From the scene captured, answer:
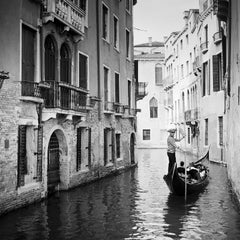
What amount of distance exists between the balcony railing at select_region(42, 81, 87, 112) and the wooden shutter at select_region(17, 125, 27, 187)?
44.6 inches

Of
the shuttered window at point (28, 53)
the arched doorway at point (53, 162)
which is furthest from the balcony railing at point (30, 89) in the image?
the arched doorway at point (53, 162)

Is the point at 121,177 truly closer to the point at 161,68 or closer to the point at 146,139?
the point at 146,139

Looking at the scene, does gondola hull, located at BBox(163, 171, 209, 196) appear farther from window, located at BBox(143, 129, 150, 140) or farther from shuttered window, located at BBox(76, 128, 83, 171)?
window, located at BBox(143, 129, 150, 140)

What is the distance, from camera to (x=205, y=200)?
11414mm

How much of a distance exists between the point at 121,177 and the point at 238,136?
7.47 meters

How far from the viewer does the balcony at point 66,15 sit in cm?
1088

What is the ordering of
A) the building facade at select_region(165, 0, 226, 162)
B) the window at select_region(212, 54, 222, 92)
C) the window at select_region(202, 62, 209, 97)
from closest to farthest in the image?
the window at select_region(212, 54, 222, 92), the building facade at select_region(165, 0, 226, 162), the window at select_region(202, 62, 209, 97)

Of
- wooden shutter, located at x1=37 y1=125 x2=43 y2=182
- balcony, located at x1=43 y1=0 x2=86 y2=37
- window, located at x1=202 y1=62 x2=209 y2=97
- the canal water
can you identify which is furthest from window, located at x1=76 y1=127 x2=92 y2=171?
window, located at x1=202 y1=62 x2=209 y2=97

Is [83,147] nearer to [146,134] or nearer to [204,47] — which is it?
[204,47]

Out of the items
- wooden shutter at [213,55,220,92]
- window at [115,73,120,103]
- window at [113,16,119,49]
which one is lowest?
window at [115,73,120,103]

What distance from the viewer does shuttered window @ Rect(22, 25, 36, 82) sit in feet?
33.3

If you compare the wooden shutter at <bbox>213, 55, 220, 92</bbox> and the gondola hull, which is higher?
the wooden shutter at <bbox>213, 55, 220, 92</bbox>

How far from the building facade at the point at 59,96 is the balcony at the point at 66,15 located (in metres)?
0.02

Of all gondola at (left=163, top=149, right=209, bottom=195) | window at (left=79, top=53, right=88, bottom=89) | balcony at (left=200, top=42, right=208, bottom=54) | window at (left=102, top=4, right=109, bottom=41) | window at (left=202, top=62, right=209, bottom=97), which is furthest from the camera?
window at (left=202, top=62, right=209, bottom=97)
